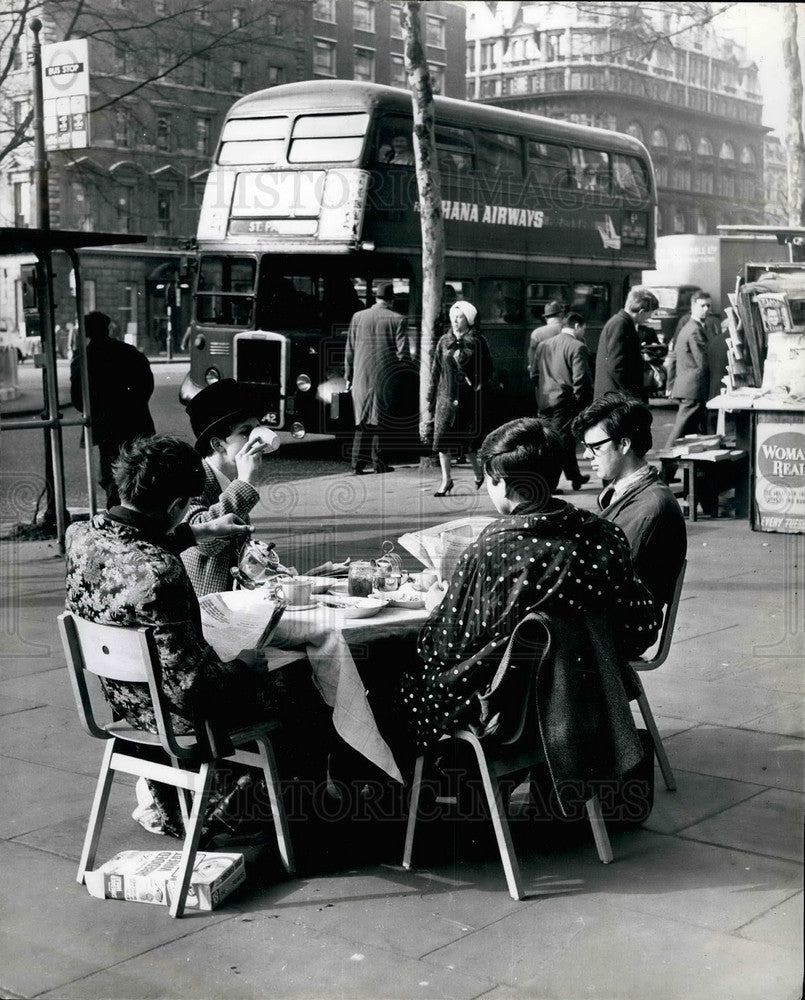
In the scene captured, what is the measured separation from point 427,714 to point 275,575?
104 cm

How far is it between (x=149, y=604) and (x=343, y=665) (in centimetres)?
65

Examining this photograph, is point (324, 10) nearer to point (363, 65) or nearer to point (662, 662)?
point (363, 65)

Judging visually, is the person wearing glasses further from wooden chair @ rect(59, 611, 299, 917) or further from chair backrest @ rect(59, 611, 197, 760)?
chair backrest @ rect(59, 611, 197, 760)

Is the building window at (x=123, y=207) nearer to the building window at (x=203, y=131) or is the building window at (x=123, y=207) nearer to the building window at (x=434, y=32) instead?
the building window at (x=203, y=131)

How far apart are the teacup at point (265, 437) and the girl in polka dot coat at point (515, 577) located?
4.65 feet

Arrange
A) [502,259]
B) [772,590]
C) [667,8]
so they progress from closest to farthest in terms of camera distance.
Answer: [667,8] → [772,590] → [502,259]

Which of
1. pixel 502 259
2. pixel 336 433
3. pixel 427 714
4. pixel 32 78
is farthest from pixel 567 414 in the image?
pixel 427 714

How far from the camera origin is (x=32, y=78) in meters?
10.6

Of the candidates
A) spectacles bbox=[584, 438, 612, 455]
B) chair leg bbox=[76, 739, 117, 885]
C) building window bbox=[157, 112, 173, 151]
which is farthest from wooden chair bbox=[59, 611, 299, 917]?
building window bbox=[157, 112, 173, 151]

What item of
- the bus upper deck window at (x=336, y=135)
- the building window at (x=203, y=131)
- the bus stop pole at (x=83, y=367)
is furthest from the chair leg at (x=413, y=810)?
the building window at (x=203, y=131)

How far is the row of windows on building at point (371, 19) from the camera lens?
1232 cm

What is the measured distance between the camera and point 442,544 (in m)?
4.39

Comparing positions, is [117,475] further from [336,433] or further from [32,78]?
[336,433]

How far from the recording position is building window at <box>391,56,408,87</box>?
14.2 metres
